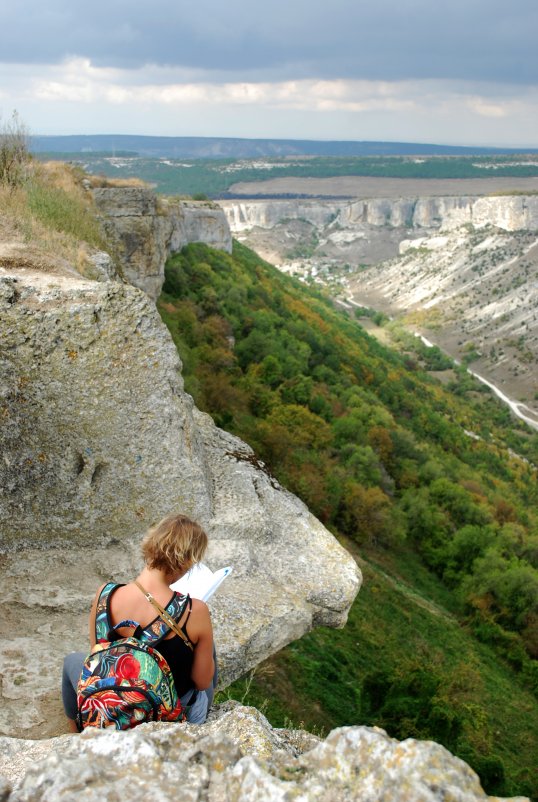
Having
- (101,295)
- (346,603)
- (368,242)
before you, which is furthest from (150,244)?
(368,242)

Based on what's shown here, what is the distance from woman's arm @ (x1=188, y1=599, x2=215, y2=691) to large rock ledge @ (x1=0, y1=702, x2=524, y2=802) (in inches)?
32.9

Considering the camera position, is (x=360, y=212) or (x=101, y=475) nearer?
(x=101, y=475)

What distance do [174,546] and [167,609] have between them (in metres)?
0.33

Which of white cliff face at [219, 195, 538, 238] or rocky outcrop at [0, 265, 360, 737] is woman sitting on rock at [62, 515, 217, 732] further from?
white cliff face at [219, 195, 538, 238]

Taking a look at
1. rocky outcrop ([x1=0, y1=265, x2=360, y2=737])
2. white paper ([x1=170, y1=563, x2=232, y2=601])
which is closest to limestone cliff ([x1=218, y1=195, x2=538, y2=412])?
rocky outcrop ([x1=0, y1=265, x2=360, y2=737])

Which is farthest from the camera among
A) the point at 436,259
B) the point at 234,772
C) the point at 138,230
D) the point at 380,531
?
the point at 436,259

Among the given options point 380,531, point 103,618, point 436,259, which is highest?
point 436,259

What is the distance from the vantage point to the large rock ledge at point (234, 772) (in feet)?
7.62

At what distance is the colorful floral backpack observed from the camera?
3195 millimetres

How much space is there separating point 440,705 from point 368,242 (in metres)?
140

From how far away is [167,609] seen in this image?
11.5 ft

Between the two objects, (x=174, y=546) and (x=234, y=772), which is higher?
(x=174, y=546)

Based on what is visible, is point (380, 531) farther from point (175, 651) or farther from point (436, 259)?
point (436, 259)

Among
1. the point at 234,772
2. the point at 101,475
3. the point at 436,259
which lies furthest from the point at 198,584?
the point at 436,259
